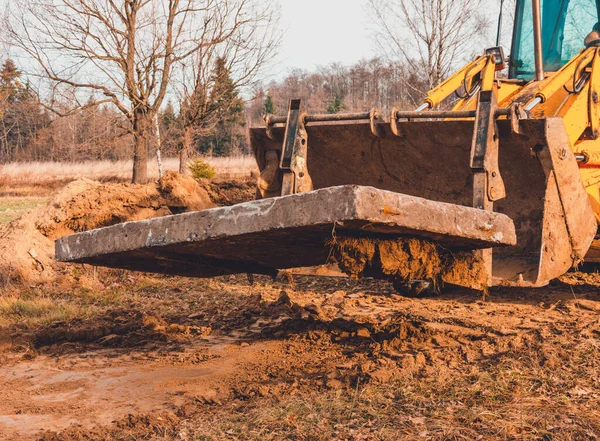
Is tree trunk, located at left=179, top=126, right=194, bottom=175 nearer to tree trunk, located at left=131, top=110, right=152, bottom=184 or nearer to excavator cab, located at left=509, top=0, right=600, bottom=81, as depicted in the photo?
tree trunk, located at left=131, top=110, right=152, bottom=184

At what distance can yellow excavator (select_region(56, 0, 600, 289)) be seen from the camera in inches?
146

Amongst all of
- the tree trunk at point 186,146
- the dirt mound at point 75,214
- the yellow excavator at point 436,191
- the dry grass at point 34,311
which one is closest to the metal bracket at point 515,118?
the yellow excavator at point 436,191

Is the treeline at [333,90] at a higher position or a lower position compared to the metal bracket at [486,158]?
higher

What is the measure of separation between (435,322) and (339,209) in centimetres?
309

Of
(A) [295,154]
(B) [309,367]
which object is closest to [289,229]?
(B) [309,367]

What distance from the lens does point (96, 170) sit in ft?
107

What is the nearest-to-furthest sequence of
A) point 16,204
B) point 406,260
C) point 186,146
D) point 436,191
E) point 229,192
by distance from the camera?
point 406,260
point 436,191
point 229,192
point 186,146
point 16,204

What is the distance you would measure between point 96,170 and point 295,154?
28.9 meters

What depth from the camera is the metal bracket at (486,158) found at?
15.0 feet

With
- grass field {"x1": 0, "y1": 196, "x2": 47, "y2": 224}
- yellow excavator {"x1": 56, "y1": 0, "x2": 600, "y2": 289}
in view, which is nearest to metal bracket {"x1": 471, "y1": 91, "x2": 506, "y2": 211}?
yellow excavator {"x1": 56, "y1": 0, "x2": 600, "y2": 289}

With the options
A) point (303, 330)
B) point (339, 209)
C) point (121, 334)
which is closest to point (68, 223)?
point (121, 334)

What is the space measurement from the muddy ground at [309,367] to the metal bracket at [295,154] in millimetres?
1202

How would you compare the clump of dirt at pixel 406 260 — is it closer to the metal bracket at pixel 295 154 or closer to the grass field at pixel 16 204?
the metal bracket at pixel 295 154

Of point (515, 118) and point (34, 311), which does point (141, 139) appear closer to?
point (34, 311)
